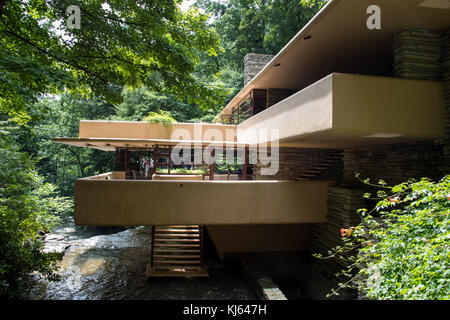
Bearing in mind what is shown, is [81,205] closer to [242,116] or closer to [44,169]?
[242,116]

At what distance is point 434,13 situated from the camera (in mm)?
5297

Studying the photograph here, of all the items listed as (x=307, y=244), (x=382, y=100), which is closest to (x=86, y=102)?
(x=307, y=244)

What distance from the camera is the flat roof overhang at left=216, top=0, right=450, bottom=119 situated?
17.1ft

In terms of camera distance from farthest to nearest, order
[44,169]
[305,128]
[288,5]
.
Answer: [44,169] → [288,5] → [305,128]

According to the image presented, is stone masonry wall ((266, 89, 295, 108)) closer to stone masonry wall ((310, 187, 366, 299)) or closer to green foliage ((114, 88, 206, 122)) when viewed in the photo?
stone masonry wall ((310, 187, 366, 299))

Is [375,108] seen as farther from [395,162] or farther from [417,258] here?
[417,258]

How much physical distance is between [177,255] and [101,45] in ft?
24.5

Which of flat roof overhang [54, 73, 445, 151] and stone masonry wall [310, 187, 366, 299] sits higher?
flat roof overhang [54, 73, 445, 151]

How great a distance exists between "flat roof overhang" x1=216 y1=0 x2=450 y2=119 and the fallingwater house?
0.09 feet

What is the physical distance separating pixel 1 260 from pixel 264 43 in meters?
20.2

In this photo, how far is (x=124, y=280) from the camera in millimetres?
9609

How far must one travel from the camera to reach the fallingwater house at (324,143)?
532 centimetres

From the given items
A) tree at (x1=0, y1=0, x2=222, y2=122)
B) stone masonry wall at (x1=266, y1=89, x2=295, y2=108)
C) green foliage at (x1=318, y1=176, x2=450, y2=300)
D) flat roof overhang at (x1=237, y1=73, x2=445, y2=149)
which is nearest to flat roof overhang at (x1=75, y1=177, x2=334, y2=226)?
flat roof overhang at (x1=237, y1=73, x2=445, y2=149)

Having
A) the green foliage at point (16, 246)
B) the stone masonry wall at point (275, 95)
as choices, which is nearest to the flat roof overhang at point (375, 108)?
the stone masonry wall at point (275, 95)
